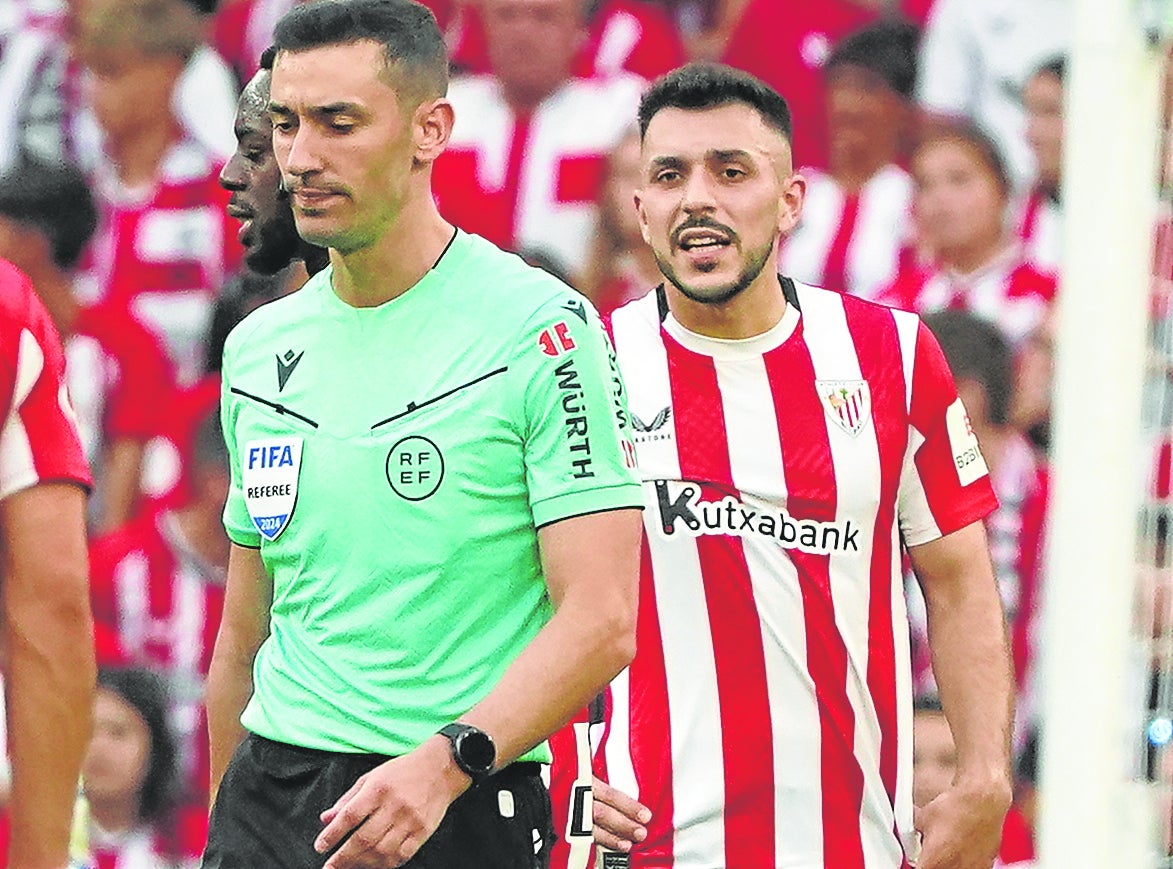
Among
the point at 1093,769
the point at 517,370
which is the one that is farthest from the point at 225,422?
the point at 1093,769

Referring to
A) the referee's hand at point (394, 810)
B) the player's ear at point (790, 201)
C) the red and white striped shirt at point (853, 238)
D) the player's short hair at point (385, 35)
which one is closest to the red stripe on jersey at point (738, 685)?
the player's ear at point (790, 201)

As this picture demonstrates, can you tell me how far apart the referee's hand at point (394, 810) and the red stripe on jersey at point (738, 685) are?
4.17 ft

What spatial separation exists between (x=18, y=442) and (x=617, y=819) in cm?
150

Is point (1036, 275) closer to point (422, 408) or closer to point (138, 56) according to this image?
point (138, 56)

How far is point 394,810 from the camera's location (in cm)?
347

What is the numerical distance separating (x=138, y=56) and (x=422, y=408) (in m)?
6.16

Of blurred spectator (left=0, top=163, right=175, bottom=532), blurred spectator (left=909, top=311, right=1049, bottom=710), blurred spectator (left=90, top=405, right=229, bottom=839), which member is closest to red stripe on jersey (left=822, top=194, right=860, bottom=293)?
blurred spectator (left=909, top=311, right=1049, bottom=710)

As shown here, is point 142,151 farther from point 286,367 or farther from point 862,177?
point 286,367

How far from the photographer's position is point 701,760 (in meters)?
4.77

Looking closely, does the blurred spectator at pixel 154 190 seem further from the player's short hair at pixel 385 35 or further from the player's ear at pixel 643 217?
the player's short hair at pixel 385 35

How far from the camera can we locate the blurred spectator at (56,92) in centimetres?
945

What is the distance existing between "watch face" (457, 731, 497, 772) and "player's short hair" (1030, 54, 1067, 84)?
5188 mm

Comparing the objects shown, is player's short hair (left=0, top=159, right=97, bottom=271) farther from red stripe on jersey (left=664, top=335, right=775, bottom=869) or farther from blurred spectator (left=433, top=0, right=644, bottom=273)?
red stripe on jersey (left=664, top=335, right=775, bottom=869)

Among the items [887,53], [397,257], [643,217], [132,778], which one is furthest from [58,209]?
[397,257]
